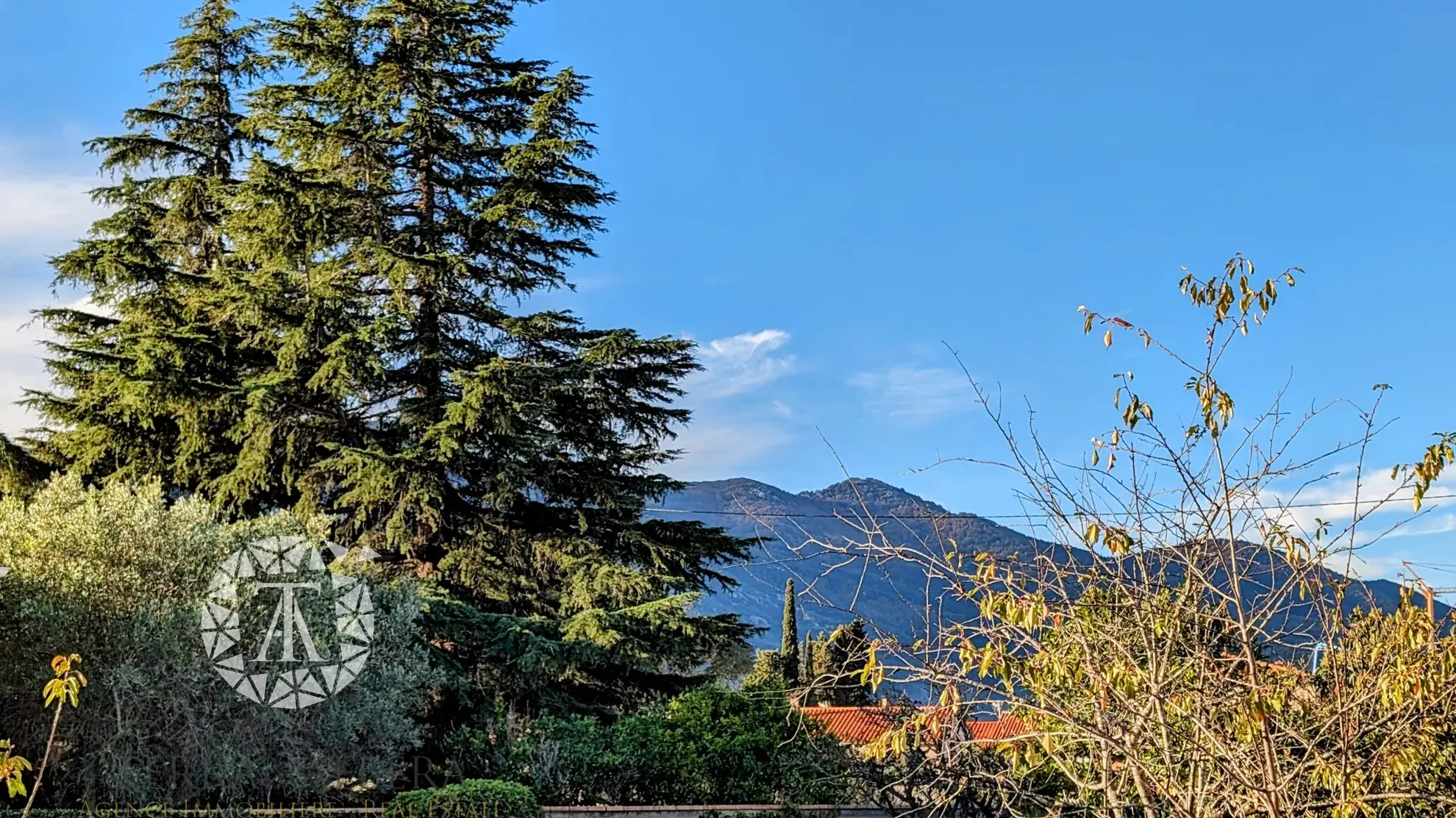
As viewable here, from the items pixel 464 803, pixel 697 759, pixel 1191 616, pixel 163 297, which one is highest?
pixel 163 297

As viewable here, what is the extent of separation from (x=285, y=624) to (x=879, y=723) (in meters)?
8.79

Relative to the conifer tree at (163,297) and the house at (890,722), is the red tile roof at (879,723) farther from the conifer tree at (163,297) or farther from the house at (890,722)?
the conifer tree at (163,297)

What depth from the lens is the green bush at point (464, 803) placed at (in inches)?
430

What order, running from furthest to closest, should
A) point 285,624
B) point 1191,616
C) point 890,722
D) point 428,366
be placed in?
1. point 428,366
2. point 890,722
3. point 285,624
4. point 1191,616

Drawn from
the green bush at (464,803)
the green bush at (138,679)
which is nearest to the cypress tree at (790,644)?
the green bush at (138,679)

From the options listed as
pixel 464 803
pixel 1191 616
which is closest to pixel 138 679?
pixel 464 803

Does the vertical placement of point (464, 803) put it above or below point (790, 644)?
below

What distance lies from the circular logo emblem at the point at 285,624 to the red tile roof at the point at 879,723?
5.82 metres

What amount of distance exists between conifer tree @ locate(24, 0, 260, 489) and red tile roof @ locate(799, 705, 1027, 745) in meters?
11.0

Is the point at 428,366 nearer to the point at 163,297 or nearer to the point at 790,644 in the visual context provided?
the point at 163,297

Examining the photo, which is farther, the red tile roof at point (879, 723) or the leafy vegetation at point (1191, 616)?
the red tile roof at point (879, 723)

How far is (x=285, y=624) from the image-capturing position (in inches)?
509

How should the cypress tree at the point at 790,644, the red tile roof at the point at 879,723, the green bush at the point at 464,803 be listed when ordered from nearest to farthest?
the red tile roof at the point at 879,723 < the green bush at the point at 464,803 < the cypress tree at the point at 790,644

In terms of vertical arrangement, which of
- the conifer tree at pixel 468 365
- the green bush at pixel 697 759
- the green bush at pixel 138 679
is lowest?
the green bush at pixel 697 759
